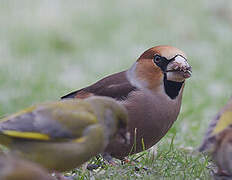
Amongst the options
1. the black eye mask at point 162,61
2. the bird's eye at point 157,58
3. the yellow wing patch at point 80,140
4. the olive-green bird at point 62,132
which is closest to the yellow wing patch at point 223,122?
the olive-green bird at point 62,132

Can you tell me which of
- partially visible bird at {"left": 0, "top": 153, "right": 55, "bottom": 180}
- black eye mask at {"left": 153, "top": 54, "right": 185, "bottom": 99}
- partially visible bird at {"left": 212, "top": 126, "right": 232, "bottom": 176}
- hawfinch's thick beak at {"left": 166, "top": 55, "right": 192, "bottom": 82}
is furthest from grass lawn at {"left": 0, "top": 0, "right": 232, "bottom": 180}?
partially visible bird at {"left": 0, "top": 153, "right": 55, "bottom": 180}

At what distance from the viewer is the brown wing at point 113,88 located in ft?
17.0

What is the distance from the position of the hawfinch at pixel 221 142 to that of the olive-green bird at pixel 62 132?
0.60 m

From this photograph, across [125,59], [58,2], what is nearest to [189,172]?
[125,59]

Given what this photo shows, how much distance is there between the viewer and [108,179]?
4461 mm

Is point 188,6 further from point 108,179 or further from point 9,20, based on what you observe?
point 108,179

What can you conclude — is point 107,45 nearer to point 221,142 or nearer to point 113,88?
point 113,88

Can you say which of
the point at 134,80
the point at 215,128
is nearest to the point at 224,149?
the point at 215,128

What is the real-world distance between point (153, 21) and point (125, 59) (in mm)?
2177

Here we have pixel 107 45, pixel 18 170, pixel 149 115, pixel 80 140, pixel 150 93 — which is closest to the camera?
pixel 18 170

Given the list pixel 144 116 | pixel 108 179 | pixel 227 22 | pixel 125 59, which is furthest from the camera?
pixel 227 22

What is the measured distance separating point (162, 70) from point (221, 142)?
1.64 metres

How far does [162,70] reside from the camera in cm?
521

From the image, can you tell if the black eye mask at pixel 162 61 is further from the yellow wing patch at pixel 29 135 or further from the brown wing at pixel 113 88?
the yellow wing patch at pixel 29 135
